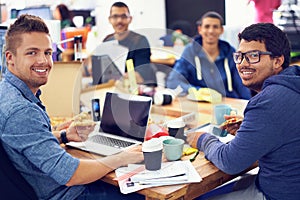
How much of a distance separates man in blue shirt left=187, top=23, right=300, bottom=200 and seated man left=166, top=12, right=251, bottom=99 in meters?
1.21

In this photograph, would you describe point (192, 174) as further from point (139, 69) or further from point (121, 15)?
point (121, 15)

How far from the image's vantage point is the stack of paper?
155 cm

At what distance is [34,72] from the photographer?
1704 millimetres

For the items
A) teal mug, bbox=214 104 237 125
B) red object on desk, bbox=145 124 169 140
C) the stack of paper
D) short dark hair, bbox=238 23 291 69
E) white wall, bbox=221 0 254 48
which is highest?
white wall, bbox=221 0 254 48

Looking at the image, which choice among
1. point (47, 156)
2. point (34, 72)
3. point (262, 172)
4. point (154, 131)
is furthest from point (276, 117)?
point (34, 72)

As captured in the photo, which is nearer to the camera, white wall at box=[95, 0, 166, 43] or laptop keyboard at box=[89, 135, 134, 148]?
laptop keyboard at box=[89, 135, 134, 148]

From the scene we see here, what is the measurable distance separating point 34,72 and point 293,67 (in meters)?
1.04

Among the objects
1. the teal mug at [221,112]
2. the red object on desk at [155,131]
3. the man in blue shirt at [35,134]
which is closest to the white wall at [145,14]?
the teal mug at [221,112]

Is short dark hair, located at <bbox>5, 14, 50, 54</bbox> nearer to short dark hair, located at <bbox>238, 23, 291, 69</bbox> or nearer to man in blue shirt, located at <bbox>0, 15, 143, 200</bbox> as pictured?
man in blue shirt, located at <bbox>0, 15, 143, 200</bbox>

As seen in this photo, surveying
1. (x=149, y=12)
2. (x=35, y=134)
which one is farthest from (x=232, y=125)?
(x=149, y=12)

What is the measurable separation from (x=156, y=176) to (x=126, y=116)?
542 millimetres

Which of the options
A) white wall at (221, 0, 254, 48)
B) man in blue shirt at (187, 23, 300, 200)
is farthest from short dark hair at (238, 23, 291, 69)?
white wall at (221, 0, 254, 48)

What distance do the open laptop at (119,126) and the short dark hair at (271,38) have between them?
59cm

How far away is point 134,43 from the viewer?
319cm
